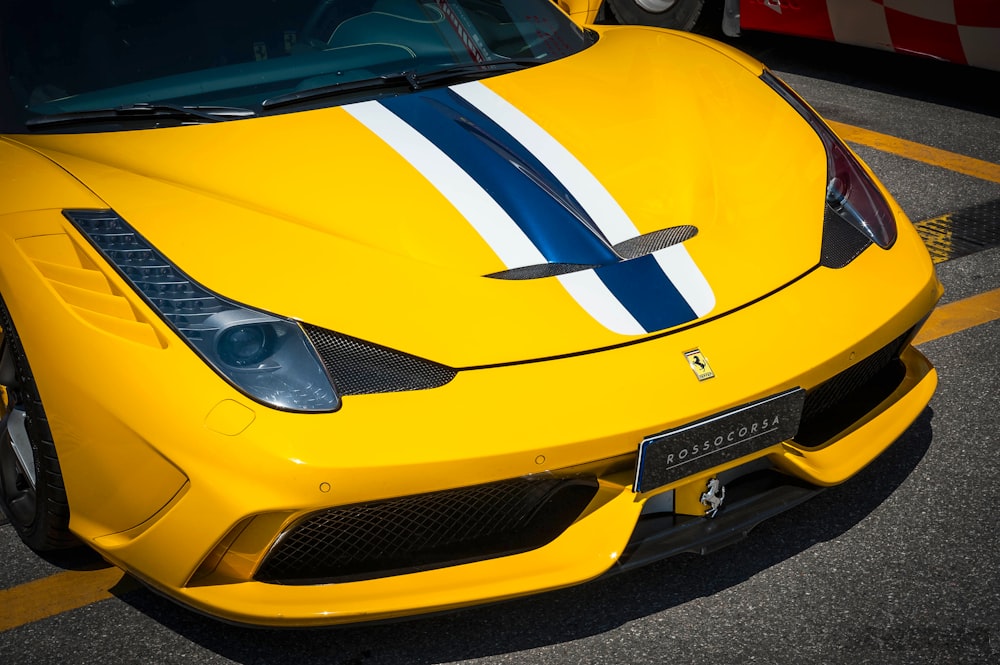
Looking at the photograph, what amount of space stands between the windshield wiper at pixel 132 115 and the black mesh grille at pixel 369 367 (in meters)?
0.78

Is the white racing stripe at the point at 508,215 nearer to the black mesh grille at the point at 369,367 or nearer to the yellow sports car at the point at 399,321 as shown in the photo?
the yellow sports car at the point at 399,321

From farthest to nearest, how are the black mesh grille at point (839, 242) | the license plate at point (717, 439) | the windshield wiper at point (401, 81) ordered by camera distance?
1. the windshield wiper at point (401, 81)
2. the black mesh grille at point (839, 242)
3. the license plate at point (717, 439)

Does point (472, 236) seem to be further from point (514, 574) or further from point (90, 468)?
point (90, 468)

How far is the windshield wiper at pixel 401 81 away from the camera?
263 centimetres

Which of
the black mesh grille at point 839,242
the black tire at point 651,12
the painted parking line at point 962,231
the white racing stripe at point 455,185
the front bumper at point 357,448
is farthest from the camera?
the black tire at point 651,12

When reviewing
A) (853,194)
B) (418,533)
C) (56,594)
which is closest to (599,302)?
(418,533)

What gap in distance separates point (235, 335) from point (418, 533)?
0.48 metres

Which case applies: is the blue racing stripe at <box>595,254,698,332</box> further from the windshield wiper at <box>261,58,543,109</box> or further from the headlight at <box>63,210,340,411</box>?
the windshield wiper at <box>261,58,543,109</box>

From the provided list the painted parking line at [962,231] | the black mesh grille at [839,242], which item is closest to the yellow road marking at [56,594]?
the black mesh grille at [839,242]

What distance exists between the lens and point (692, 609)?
87.4 inches

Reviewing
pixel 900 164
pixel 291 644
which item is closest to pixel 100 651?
pixel 291 644


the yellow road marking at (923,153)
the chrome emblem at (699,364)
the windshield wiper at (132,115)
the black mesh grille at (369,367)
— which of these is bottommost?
the yellow road marking at (923,153)

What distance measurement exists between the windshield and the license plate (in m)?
1.19

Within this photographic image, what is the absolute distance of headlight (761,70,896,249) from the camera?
8.30 ft
